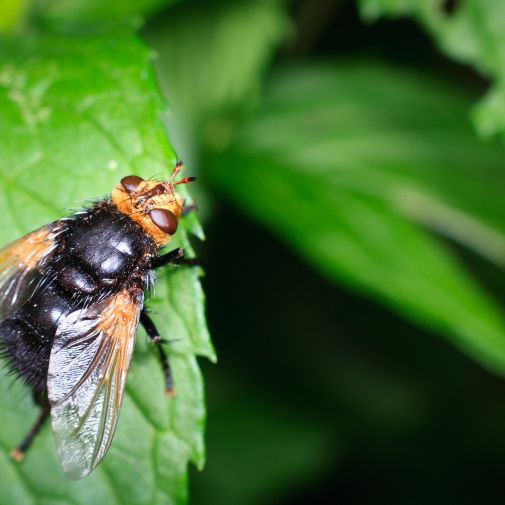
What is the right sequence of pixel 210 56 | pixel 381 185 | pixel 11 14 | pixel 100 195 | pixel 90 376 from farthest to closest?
pixel 210 56 < pixel 381 185 < pixel 11 14 < pixel 100 195 < pixel 90 376

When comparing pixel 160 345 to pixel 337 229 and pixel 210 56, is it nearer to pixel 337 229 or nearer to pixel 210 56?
pixel 337 229

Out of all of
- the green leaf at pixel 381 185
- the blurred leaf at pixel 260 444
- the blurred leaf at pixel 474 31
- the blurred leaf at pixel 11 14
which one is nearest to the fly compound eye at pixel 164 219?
the green leaf at pixel 381 185

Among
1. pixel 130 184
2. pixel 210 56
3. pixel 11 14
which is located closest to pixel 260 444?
pixel 210 56

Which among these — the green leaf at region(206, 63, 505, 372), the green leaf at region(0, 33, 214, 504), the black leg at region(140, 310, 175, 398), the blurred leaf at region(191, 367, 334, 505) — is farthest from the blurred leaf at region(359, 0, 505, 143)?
the blurred leaf at region(191, 367, 334, 505)

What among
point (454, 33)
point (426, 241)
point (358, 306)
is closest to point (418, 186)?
point (426, 241)

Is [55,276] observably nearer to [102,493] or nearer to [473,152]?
[102,493]

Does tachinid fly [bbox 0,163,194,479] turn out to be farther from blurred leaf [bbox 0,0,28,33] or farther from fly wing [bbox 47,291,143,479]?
blurred leaf [bbox 0,0,28,33]

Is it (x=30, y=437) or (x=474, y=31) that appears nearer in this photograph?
(x=30, y=437)

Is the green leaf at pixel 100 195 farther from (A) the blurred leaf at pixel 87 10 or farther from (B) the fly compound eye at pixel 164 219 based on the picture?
(A) the blurred leaf at pixel 87 10
